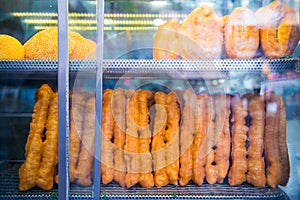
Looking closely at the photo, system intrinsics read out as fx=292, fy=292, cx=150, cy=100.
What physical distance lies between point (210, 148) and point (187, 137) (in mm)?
140

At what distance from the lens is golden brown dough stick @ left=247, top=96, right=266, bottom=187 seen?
5.23 feet

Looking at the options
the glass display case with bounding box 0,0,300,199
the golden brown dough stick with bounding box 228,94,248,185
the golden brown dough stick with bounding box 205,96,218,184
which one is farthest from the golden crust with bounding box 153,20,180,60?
the golden brown dough stick with bounding box 228,94,248,185

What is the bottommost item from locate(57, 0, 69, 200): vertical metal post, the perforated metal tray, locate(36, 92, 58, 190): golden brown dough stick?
the perforated metal tray

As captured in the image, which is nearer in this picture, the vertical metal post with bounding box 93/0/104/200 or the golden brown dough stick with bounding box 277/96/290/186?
the vertical metal post with bounding box 93/0/104/200

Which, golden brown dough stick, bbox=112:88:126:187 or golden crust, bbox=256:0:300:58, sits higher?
golden crust, bbox=256:0:300:58

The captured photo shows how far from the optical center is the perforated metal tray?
4.96ft

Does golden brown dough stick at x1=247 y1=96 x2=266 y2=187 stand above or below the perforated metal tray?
above

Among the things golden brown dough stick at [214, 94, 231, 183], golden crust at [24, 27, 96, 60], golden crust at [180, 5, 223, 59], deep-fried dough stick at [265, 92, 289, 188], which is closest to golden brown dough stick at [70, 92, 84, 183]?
golden crust at [24, 27, 96, 60]

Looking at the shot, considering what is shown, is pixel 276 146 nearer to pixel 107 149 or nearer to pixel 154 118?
pixel 154 118

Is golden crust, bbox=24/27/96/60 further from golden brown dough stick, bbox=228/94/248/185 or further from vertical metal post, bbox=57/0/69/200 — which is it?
golden brown dough stick, bbox=228/94/248/185

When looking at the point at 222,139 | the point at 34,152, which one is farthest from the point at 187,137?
the point at 34,152

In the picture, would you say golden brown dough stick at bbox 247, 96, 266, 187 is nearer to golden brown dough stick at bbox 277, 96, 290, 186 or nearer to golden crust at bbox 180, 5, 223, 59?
golden brown dough stick at bbox 277, 96, 290, 186

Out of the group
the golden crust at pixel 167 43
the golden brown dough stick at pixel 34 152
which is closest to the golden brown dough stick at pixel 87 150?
the golden brown dough stick at pixel 34 152

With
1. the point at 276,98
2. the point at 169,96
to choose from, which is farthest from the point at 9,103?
the point at 276,98
